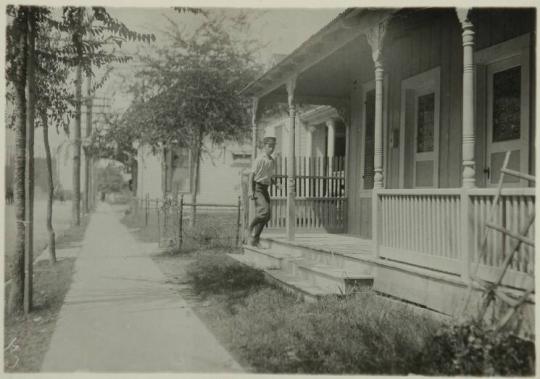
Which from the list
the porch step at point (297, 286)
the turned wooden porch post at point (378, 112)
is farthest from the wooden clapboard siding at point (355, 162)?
the turned wooden porch post at point (378, 112)

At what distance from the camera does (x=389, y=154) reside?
351 inches

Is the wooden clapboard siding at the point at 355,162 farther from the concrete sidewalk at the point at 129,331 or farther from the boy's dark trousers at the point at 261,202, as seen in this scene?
the concrete sidewalk at the point at 129,331

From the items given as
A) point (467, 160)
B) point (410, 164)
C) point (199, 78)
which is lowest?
point (467, 160)

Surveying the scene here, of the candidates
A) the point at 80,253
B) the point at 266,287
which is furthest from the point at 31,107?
the point at 80,253

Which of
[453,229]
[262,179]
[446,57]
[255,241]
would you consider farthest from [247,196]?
[453,229]

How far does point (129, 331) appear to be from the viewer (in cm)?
541

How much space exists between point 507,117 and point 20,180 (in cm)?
562

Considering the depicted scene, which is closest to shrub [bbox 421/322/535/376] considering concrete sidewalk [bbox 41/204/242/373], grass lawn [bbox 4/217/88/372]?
concrete sidewalk [bbox 41/204/242/373]

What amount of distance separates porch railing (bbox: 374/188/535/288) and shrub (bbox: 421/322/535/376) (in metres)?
0.60

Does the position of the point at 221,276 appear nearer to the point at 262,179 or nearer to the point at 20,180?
the point at 262,179

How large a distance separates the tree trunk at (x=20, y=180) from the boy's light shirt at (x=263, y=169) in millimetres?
3861

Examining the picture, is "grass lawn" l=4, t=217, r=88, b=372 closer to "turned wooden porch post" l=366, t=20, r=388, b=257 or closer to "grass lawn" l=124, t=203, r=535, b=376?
"grass lawn" l=124, t=203, r=535, b=376

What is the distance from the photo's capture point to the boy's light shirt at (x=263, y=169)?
9023 mm

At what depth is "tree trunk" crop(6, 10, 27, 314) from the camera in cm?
612
